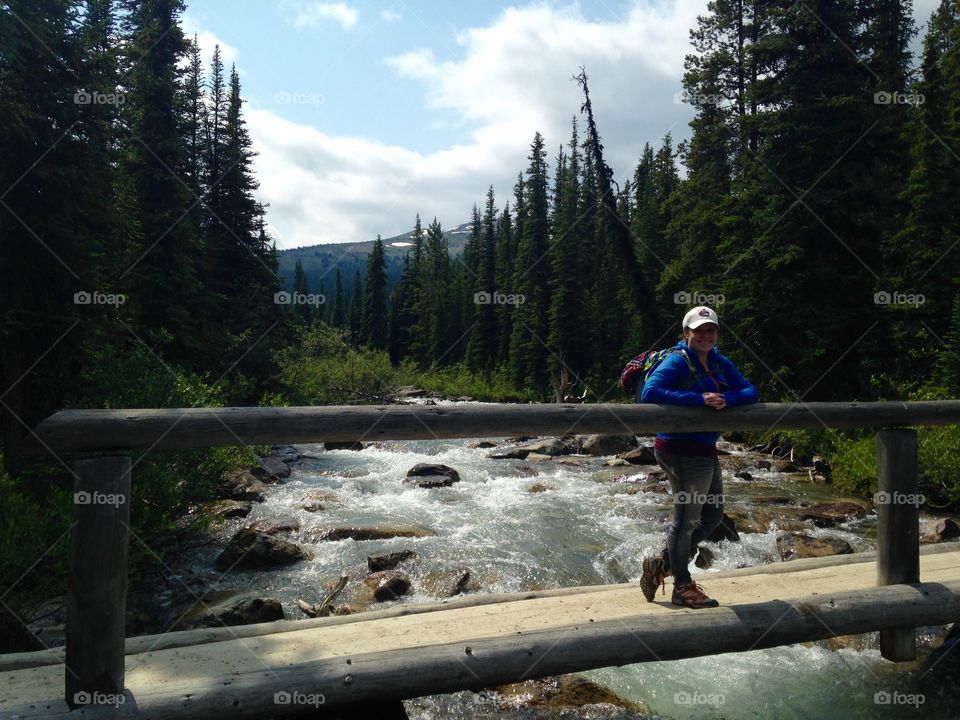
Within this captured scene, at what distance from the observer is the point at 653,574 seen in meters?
4.85

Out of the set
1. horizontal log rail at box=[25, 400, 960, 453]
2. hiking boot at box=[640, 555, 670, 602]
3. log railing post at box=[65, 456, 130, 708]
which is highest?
horizontal log rail at box=[25, 400, 960, 453]

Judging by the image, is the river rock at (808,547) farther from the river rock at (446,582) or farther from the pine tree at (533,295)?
the pine tree at (533,295)

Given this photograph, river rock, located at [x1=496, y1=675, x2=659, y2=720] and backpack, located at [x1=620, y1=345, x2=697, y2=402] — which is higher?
backpack, located at [x1=620, y1=345, x2=697, y2=402]

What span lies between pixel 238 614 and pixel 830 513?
430 inches

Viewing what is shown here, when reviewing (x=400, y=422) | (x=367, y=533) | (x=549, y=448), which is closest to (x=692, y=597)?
(x=400, y=422)

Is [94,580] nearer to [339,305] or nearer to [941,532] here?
[941,532]

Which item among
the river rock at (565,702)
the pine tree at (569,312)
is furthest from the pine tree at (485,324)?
the river rock at (565,702)

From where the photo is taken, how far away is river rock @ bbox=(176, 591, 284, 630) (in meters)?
7.57

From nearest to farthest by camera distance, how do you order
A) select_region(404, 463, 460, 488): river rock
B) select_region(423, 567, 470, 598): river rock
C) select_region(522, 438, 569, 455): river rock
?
select_region(423, 567, 470, 598): river rock, select_region(404, 463, 460, 488): river rock, select_region(522, 438, 569, 455): river rock

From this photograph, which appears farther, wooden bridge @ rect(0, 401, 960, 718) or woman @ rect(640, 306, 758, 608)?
woman @ rect(640, 306, 758, 608)

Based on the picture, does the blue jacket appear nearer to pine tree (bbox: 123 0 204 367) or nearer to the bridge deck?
the bridge deck

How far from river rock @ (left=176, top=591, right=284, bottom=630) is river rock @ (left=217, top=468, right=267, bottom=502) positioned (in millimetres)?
6697

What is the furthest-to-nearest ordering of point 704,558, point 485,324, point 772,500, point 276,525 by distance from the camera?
point 485,324 < point 772,500 < point 276,525 < point 704,558

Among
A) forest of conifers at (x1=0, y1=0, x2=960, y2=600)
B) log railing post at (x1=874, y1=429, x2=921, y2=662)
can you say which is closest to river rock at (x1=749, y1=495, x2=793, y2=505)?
forest of conifers at (x1=0, y1=0, x2=960, y2=600)
